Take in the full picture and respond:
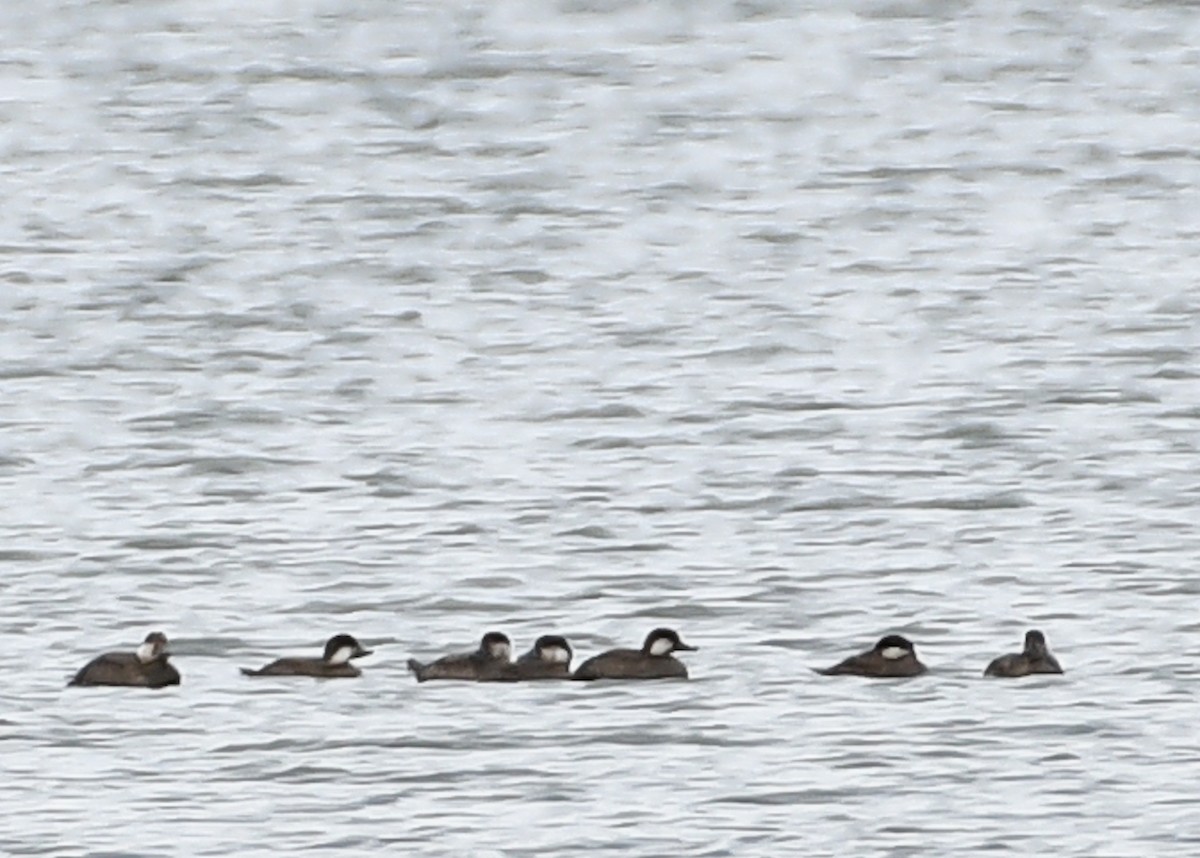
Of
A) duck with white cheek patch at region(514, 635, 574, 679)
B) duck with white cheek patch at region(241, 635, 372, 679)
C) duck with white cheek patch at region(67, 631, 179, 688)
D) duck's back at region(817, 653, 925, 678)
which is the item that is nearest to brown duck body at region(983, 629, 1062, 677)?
duck's back at region(817, 653, 925, 678)

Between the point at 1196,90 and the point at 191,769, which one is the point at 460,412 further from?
the point at 1196,90

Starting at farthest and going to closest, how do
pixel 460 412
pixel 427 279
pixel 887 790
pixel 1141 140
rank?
1. pixel 1141 140
2. pixel 427 279
3. pixel 460 412
4. pixel 887 790

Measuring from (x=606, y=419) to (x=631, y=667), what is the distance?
21.4ft

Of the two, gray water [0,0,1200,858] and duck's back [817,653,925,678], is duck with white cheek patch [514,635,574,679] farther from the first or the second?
duck's back [817,653,925,678]

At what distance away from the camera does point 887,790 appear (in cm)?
1495

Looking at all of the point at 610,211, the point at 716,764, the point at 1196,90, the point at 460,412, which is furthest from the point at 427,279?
the point at 716,764

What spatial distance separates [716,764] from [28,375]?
10.3 m

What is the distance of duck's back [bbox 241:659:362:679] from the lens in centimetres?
1670

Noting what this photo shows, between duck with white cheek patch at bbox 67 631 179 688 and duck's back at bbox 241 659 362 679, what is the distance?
0.39 m

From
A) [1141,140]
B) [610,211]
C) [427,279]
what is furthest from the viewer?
[1141,140]

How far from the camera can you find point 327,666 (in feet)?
55.0

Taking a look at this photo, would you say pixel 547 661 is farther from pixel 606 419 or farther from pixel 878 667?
pixel 606 419

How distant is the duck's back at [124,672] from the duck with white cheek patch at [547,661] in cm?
147

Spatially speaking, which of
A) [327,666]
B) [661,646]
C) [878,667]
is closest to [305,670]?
[327,666]
